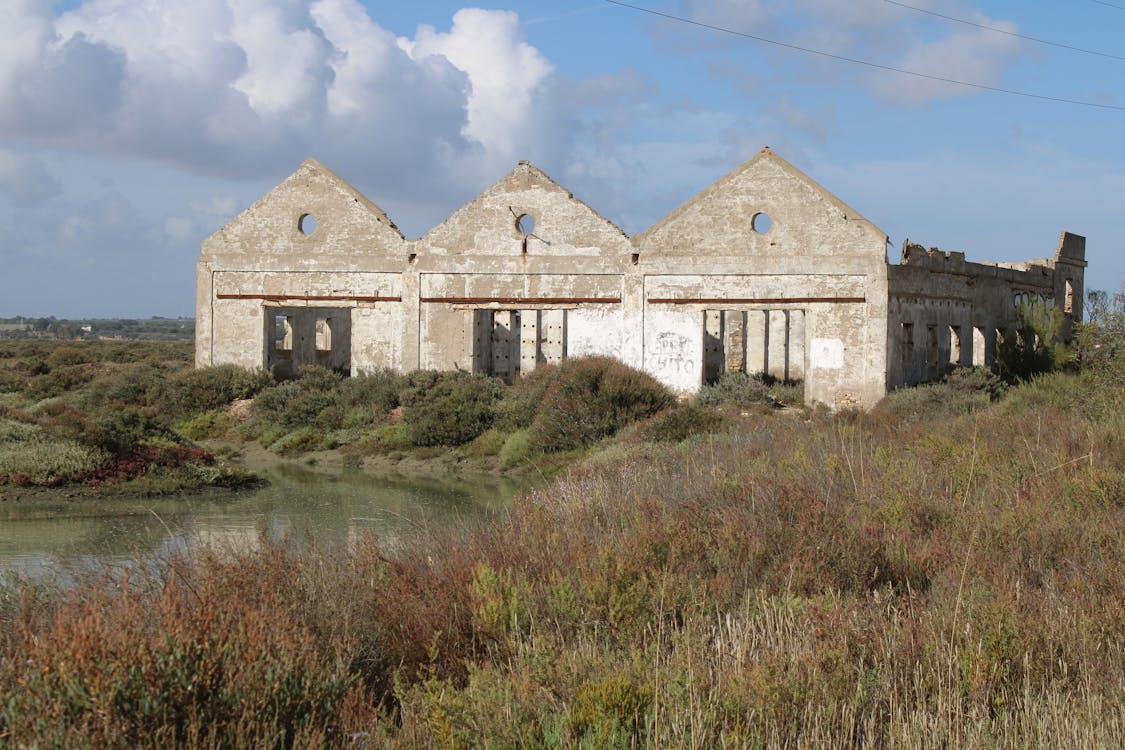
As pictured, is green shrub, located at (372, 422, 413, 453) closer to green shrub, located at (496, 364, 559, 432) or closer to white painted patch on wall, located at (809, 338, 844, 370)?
green shrub, located at (496, 364, 559, 432)

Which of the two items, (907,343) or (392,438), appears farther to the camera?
(907,343)

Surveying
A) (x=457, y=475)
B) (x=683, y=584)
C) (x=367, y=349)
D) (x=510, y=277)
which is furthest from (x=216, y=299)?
(x=683, y=584)

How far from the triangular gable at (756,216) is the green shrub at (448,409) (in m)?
5.66

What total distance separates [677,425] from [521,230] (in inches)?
371

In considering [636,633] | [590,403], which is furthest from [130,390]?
[636,633]

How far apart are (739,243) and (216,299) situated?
14.0 meters

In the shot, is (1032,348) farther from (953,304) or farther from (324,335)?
(324,335)

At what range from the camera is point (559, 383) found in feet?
84.2

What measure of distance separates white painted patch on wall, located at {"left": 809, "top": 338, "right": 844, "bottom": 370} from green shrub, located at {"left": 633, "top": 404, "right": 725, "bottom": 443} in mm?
5483

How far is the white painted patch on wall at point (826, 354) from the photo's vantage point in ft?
90.1

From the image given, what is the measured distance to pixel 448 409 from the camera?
26672 mm

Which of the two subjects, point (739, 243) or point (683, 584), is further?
point (739, 243)

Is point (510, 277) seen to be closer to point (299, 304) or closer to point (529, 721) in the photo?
point (299, 304)

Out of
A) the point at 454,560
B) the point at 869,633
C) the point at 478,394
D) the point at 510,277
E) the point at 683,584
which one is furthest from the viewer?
the point at 510,277
